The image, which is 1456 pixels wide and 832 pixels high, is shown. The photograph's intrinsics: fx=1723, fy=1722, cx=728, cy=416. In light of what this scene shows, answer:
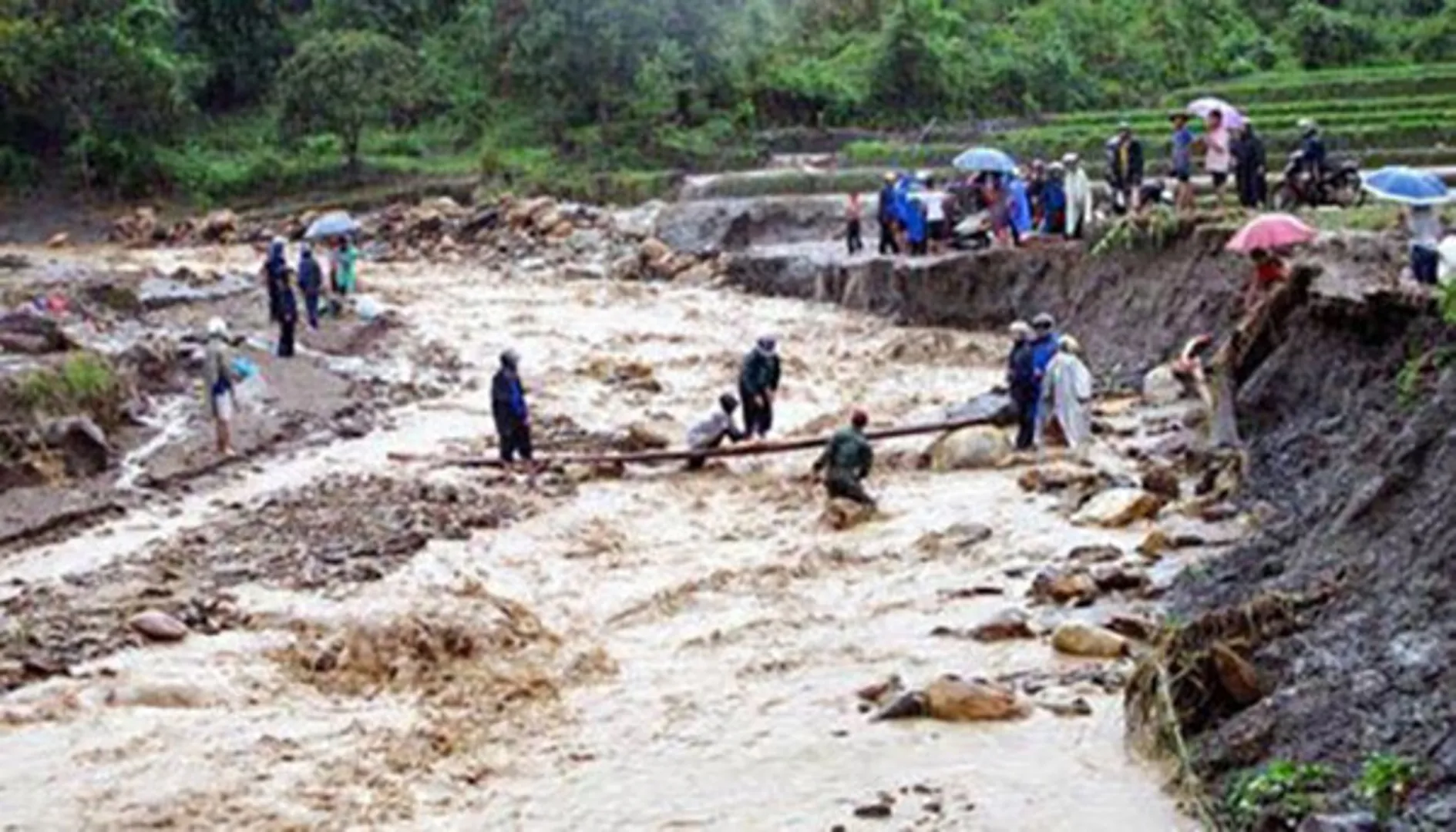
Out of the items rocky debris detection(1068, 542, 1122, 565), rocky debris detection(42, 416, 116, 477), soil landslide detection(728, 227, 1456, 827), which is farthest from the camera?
rocky debris detection(42, 416, 116, 477)

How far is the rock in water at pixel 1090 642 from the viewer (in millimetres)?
11359

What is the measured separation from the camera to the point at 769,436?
19.8m

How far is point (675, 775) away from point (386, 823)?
1.70m

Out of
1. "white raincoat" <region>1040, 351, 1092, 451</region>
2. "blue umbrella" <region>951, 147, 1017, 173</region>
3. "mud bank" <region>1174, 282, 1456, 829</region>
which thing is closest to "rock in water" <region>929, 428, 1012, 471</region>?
"white raincoat" <region>1040, 351, 1092, 451</region>

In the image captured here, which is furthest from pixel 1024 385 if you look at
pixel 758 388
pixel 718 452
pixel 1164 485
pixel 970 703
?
pixel 970 703

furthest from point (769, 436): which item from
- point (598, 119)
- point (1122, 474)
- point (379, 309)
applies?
point (598, 119)

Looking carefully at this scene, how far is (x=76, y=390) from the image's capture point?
19.4 meters

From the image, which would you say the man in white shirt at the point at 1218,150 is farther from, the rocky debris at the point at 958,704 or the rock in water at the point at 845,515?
the rocky debris at the point at 958,704

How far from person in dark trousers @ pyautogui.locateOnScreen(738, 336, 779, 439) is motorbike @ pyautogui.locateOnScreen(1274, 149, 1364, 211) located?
7141mm

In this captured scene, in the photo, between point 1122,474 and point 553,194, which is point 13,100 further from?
point 1122,474

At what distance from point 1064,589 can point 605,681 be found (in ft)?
11.2

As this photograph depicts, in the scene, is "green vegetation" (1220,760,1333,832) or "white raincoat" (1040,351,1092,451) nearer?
"green vegetation" (1220,760,1333,832)

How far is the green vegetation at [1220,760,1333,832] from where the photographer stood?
806 cm

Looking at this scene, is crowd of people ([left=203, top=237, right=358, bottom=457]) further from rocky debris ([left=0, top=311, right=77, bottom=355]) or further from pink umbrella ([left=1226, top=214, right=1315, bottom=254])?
pink umbrella ([left=1226, top=214, right=1315, bottom=254])
